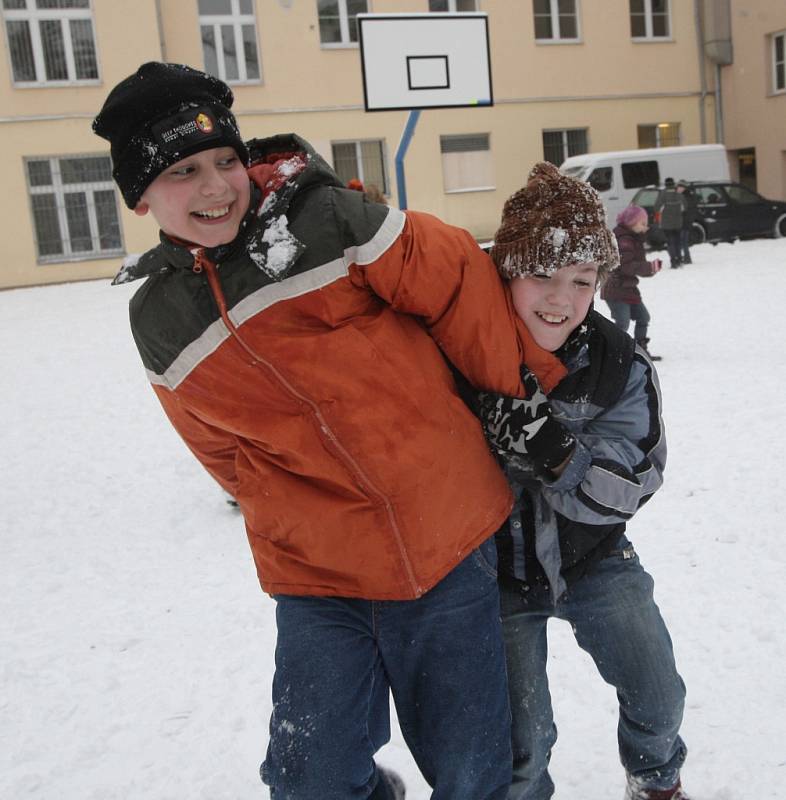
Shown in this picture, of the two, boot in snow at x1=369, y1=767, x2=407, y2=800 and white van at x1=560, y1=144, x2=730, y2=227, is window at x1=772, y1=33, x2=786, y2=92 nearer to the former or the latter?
white van at x1=560, y1=144, x2=730, y2=227

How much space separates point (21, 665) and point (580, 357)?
9.50 ft

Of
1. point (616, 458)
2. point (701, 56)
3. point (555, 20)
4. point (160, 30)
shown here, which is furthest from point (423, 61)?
point (701, 56)

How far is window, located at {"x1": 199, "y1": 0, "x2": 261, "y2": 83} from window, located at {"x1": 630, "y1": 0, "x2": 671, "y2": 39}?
10.6 metres

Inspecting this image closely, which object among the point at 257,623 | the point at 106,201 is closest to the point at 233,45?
the point at 106,201

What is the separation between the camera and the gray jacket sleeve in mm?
1953

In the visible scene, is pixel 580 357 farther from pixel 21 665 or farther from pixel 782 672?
pixel 21 665

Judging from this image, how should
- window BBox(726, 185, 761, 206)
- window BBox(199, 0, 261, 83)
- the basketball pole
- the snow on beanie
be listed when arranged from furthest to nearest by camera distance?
window BBox(199, 0, 261, 83)
window BBox(726, 185, 761, 206)
the snow on beanie
the basketball pole

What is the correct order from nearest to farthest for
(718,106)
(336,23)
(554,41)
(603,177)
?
(603,177)
(336,23)
(554,41)
(718,106)

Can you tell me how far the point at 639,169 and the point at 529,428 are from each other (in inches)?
744

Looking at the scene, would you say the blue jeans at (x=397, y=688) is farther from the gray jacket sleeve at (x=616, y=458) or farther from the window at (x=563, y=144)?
the window at (x=563, y=144)

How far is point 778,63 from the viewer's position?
77.2 ft

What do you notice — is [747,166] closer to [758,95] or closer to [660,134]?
[758,95]

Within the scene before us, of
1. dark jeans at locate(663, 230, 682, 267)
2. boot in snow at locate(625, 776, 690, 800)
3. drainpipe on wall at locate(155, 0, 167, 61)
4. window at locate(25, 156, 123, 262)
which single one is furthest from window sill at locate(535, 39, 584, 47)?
boot in snow at locate(625, 776, 690, 800)

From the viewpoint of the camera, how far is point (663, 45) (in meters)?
24.3
